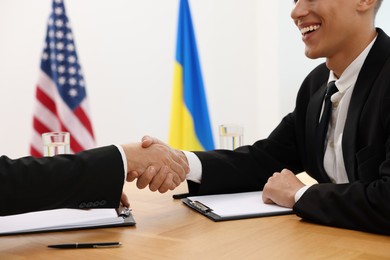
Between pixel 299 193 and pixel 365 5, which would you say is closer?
pixel 299 193

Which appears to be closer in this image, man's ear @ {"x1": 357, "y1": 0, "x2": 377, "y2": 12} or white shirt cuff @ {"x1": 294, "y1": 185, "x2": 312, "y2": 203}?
white shirt cuff @ {"x1": 294, "y1": 185, "x2": 312, "y2": 203}

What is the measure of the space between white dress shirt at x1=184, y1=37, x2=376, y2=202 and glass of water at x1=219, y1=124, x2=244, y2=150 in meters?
0.30

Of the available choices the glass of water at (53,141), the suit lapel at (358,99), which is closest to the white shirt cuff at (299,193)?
the suit lapel at (358,99)

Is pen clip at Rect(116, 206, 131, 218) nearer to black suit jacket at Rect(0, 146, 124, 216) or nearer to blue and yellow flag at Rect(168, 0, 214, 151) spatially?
black suit jacket at Rect(0, 146, 124, 216)

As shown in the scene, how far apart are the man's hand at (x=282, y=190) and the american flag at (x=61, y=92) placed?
2754 mm

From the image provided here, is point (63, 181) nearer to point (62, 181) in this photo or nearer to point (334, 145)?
point (62, 181)

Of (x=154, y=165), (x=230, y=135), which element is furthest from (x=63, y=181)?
(x=230, y=135)

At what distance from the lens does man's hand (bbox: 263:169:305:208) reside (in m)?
1.72

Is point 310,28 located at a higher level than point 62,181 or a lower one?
higher

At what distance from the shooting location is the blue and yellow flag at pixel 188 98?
4.41m

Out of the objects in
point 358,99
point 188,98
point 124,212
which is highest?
point 358,99

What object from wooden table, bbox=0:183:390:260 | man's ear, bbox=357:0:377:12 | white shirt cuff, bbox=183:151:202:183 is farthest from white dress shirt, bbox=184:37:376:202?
wooden table, bbox=0:183:390:260

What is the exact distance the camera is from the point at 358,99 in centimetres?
185

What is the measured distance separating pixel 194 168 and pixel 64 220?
0.63 metres
